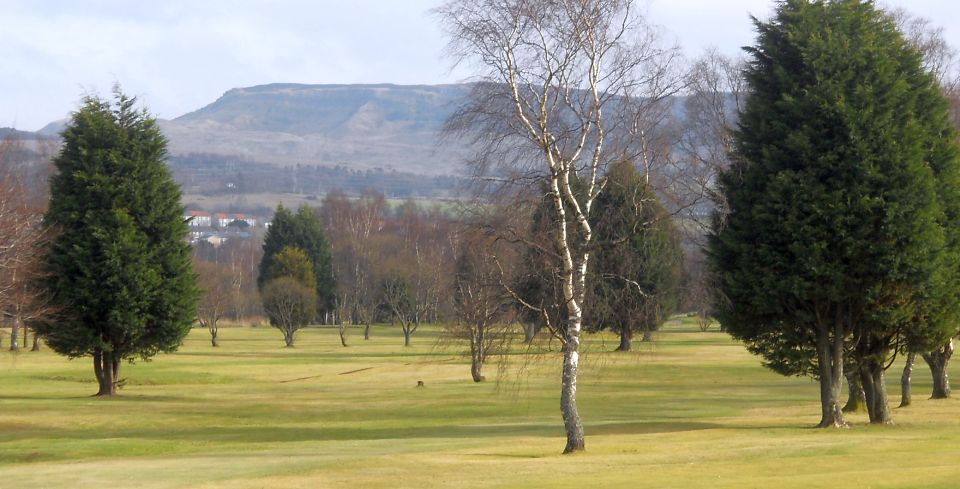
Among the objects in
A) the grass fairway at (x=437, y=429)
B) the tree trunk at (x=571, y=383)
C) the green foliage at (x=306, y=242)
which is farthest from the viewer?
the green foliage at (x=306, y=242)

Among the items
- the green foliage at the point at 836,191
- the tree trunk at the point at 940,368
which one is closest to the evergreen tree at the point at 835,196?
the green foliage at the point at 836,191

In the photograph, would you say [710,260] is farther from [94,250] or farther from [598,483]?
[94,250]

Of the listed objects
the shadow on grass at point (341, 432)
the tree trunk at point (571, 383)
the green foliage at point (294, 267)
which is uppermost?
the green foliage at point (294, 267)

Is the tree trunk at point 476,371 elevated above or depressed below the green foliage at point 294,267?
below

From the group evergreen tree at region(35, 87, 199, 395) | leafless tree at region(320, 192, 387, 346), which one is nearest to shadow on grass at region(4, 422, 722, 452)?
evergreen tree at region(35, 87, 199, 395)

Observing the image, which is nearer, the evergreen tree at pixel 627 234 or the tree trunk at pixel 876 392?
the evergreen tree at pixel 627 234

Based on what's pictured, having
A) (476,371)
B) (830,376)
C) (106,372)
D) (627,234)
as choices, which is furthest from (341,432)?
(476,371)

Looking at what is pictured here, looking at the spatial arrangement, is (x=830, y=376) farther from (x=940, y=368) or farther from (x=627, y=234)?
(x=940, y=368)

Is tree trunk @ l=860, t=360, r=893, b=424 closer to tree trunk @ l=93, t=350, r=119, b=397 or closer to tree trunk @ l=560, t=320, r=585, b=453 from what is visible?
tree trunk @ l=560, t=320, r=585, b=453

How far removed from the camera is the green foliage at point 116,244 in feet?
152

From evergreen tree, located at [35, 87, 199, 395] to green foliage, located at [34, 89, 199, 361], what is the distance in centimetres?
4

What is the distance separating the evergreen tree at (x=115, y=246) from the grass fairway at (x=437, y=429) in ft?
9.45

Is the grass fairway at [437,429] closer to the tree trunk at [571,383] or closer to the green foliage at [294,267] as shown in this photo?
the tree trunk at [571,383]

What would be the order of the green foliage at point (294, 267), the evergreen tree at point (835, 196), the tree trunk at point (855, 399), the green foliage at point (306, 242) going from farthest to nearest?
the green foliage at point (306, 242) → the green foliage at point (294, 267) → the tree trunk at point (855, 399) → the evergreen tree at point (835, 196)
